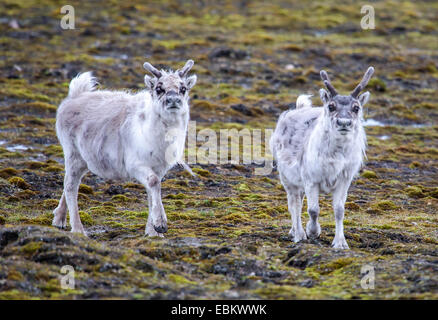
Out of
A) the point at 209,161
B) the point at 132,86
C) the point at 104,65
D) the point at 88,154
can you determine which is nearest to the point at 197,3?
the point at 104,65

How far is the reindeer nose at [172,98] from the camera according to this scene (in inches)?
500

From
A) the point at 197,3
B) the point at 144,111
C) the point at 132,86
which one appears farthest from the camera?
the point at 197,3

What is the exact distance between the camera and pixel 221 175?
21812mm

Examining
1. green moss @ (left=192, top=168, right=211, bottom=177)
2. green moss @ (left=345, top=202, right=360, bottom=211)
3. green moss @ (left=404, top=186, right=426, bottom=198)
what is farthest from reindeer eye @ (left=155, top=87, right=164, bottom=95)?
green moss @ (left=404, top=186, right=426, bottom=198)

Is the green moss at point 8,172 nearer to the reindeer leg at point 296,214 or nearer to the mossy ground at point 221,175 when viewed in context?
the mossy ground at point 221,175

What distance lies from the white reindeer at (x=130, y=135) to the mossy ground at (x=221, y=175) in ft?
2.89

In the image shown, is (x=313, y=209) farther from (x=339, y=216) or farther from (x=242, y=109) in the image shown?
(x=242, y=109)

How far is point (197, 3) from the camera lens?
64.4 meters

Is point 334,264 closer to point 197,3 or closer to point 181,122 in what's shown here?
point 181,122

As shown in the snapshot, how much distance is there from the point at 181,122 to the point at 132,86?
22245 millimetres

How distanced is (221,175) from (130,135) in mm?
8571

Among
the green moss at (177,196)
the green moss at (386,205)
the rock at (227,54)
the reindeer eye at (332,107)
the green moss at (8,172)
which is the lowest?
the green moss at (386,205)

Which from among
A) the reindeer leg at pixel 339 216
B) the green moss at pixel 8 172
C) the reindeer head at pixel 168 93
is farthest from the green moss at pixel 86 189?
the reindeer leg at pixel 339 216
